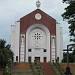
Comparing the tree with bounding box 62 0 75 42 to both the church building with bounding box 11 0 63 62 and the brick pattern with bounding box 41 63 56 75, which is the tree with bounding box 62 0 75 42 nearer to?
the brick pattern with bounding box 41 63 56 75

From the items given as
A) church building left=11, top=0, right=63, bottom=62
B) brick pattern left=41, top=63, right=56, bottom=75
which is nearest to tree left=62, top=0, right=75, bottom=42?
brick pattern left=41, top=63, right=56, bottom=75

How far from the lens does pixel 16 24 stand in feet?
235

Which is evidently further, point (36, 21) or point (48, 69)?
point (36, 21)

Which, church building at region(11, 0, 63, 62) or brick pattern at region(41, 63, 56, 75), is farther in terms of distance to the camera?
church building at region(11, 0, 63, 62)

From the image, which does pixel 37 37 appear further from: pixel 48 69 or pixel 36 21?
pixel 48 69

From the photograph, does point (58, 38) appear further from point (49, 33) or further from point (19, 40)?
point (19, 40)

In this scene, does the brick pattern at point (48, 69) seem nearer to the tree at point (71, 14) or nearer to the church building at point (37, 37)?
the tree at point (71, 14)

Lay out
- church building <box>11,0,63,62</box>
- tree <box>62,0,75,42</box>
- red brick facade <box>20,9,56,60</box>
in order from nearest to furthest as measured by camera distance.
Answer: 1. tree <box>62,0,75,42</box>
2. church building <box>11,0,63,62</box>
3. red brick facade <box>20,9,56,60</box>

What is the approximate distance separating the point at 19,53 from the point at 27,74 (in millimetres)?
30498

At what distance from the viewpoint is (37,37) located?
7169 cm

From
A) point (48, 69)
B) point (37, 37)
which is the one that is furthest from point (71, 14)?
point (37, 37)

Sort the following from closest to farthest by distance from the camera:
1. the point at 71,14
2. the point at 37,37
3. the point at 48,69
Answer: the point at 71,14, the point at 48,69, the point at 37,37

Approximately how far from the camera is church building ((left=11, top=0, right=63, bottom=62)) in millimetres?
70688

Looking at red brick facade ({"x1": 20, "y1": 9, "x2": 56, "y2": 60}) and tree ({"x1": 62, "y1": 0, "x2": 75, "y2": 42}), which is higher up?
red brick facade ({"x1": 20, "y1": 9, "x2": 56, "y2": 60})
